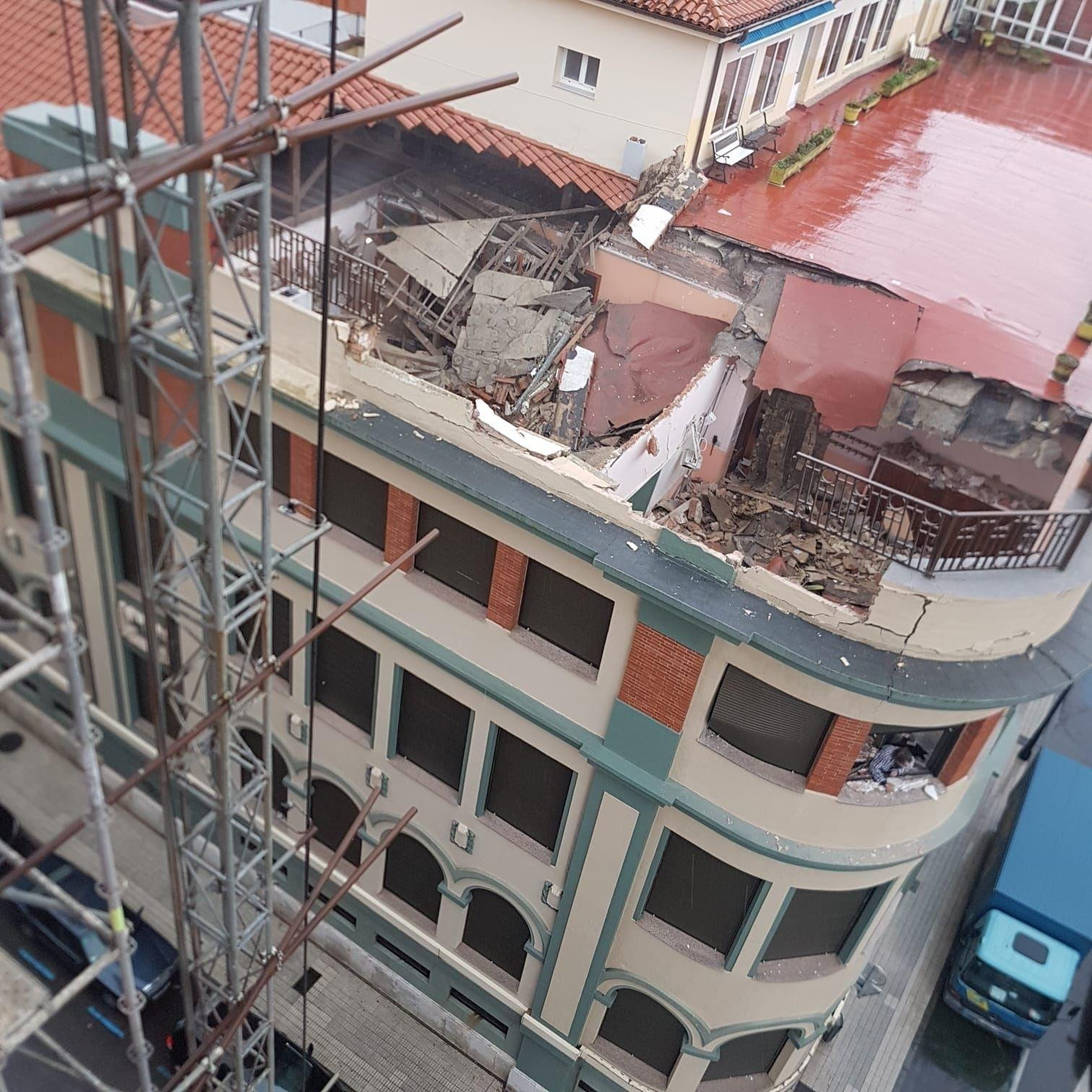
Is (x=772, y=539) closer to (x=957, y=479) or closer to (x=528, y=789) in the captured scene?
(x=957, y=479)

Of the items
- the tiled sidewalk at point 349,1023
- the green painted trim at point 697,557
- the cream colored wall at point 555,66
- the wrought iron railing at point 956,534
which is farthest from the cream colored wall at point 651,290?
the tiled sidewalk at point 349,1023

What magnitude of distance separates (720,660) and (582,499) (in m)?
2.74

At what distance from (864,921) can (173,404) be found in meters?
12.4

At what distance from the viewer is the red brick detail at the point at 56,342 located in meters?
9.84

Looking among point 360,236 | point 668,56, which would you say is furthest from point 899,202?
point 360,236

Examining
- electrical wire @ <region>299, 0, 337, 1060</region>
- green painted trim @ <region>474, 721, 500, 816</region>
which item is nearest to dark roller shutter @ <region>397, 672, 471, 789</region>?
green painted trim @ <region>474, 721, 500, 816</region>

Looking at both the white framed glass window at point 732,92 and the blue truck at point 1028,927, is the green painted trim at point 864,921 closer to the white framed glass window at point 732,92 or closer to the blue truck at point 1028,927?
the blue truck at point 1028,927

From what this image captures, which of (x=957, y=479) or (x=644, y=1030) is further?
(x=644, y=1030)

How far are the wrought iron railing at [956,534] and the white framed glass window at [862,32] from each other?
1840 centimetres

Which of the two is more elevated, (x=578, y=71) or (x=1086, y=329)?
(x=578, y=71)

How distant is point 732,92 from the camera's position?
1933cm

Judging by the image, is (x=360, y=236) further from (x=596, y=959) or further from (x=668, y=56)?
(x=596, y=959)

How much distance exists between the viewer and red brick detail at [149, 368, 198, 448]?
29.4 feet

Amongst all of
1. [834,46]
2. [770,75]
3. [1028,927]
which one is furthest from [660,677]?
[834,46]
